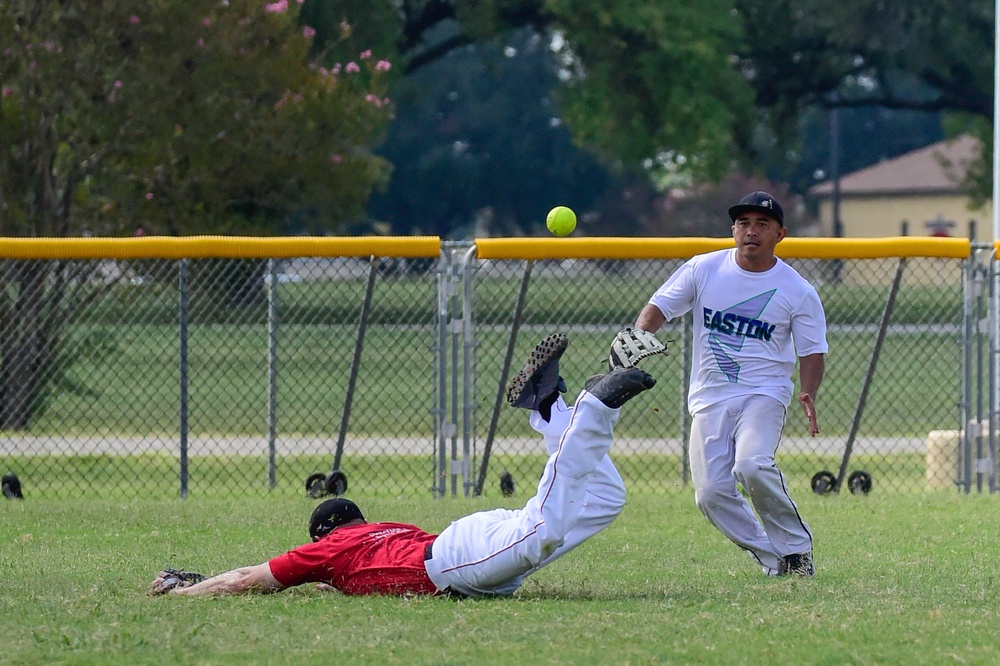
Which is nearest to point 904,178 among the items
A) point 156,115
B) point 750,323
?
point 156,115

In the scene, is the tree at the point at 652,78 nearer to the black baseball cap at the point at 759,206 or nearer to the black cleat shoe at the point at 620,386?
the black baseball cap at the point at 759,206

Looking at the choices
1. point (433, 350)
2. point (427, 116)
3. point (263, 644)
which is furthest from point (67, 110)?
point (427, 116)

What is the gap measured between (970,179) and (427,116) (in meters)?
32.5

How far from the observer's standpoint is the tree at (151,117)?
1311 cm

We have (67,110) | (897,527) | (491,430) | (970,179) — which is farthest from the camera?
(970,179)

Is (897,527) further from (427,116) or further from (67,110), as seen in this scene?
(427,116)

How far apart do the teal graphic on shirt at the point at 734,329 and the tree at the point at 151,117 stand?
6778 mm

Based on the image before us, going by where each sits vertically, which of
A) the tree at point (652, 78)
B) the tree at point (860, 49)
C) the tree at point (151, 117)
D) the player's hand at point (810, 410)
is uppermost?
the tree at point (860, 49)

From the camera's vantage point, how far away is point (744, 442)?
21.2 ft

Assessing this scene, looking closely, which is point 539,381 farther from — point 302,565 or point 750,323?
point 750,323

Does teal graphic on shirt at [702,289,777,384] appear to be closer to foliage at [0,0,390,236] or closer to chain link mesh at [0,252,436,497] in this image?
chain link mesh at [0,252,436,497]

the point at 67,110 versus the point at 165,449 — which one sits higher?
→ the point at 67,110

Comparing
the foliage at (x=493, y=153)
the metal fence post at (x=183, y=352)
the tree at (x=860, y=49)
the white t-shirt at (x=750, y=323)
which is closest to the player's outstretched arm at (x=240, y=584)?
the white t-shirt at (x=750, y=323)

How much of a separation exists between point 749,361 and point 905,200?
62.5m
